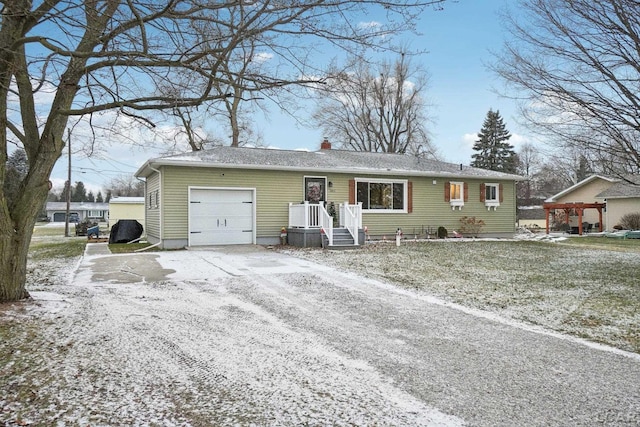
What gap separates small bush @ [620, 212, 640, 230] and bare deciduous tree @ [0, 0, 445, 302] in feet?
84.2

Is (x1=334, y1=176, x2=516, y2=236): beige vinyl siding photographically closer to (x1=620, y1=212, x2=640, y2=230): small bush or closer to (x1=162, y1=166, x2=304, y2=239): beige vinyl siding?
(x1=162, y1=166, x2=304, y2=239): beige vinyl siding

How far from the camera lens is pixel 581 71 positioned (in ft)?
23.3

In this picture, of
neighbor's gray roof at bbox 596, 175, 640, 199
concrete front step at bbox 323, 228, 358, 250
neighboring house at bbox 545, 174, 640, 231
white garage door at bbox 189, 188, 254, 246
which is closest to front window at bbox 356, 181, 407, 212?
concrete front step at bbox 323, 228, 358, 250

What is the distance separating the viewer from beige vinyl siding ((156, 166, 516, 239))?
1348 cm

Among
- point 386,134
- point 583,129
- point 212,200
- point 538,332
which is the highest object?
point 386,134

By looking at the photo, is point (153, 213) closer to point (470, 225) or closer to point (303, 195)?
point (303, 195)

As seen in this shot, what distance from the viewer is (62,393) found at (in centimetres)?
306

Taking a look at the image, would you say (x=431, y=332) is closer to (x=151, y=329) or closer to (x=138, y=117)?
(x=151, y=329)

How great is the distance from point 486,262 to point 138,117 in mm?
8650

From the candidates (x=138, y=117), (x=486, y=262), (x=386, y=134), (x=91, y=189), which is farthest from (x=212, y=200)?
(x=91, y=189)

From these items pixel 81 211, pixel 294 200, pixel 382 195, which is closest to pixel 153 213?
pixel 294 200

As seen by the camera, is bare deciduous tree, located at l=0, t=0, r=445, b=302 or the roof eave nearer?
bare deciduous tree, located at l=0, t=0, r=445, b=302

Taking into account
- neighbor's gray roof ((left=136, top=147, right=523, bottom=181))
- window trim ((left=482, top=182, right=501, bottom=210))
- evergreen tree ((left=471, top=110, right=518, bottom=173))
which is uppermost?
evergreen tree ((left=471, top=110, right=518, bottom=173))

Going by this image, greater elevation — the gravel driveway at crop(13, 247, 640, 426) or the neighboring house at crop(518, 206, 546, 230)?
the neighboring house at crop(518, 206, 546, 230)
